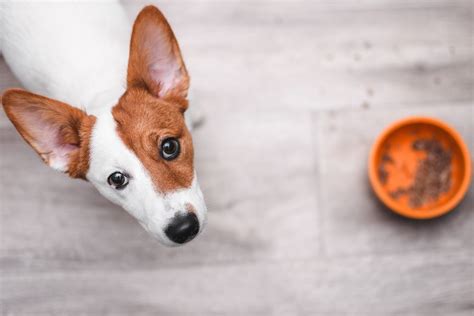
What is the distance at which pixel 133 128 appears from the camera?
3.80ft

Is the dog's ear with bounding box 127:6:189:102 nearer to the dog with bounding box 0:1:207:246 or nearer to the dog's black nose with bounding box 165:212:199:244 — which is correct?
the dog with bounding box 0:1:207:246

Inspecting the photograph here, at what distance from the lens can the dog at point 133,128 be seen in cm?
114

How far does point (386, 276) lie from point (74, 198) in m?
1.11

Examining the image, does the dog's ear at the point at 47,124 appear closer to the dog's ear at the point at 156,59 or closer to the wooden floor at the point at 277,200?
the dog's ear at the point at 156,59

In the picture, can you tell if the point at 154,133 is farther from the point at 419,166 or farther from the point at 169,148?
the point at 419,166

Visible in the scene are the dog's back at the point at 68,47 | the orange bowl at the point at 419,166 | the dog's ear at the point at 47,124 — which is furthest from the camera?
the orange bowl at the point at 419,166

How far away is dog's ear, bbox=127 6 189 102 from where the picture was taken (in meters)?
1.10

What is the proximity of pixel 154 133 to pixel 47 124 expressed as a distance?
24cm

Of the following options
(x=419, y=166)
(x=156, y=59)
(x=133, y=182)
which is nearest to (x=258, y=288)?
A: (x=419, y=166)

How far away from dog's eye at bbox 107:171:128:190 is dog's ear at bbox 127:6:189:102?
0.21 m

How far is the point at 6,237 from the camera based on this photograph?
1.78 meters

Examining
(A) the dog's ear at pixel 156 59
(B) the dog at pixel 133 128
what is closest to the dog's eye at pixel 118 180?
(B) the dog at pixel 133 128

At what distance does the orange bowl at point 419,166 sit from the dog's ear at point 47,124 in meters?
0.95

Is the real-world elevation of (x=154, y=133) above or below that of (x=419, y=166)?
above
